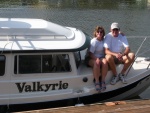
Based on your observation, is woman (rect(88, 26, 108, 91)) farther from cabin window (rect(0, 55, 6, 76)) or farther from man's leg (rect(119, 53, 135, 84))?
cabin window (rect(0, 55, 6, 76))

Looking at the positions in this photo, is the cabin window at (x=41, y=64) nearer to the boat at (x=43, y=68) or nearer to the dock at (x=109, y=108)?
the boat at (x=43, y=68)

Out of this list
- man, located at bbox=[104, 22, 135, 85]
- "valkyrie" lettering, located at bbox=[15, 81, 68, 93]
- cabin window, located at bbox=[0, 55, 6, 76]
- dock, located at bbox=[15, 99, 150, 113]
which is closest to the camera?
dock, located at bbox=[15, 99, 150, 113]

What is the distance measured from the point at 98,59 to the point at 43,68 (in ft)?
4.85

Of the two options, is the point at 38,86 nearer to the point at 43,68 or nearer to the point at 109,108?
the point at 43,68

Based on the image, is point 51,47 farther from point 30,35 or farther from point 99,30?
point 99,30

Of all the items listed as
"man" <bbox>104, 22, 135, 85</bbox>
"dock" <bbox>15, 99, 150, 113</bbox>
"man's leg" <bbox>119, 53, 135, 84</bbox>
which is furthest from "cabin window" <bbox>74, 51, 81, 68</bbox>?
"dock" <bbox>15, 99, 150, 113</bbox>

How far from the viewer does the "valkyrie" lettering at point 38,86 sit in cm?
792

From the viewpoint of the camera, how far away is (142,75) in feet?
29.7

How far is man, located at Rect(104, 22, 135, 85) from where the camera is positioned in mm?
8461

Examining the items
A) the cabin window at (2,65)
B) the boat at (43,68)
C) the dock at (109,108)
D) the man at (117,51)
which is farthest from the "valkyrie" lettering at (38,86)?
the man at (117,51)

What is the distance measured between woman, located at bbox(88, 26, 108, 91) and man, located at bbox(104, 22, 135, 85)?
6.7 inches

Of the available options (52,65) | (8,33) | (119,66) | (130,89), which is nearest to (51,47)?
(52,65)

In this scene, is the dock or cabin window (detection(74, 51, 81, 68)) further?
cabin window (detection(74, 51, 81, 68))

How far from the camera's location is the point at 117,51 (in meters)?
8.70
